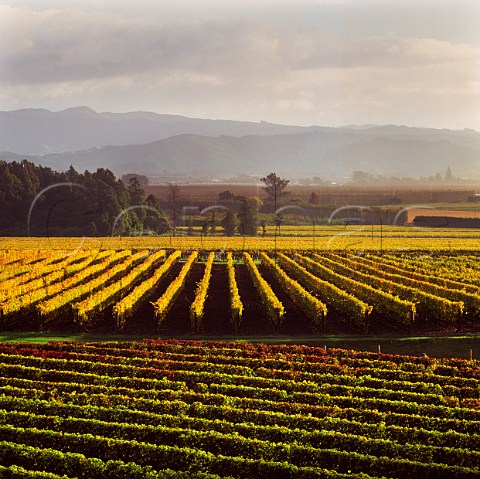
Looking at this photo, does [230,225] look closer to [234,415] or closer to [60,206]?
[60,206]

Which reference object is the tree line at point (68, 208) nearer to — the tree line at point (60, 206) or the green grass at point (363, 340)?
the tree line at point (60, 206)

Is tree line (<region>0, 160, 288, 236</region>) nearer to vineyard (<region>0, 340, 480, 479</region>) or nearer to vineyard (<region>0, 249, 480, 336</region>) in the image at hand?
vineyard (<region>0, 249, 480, 336</region>)

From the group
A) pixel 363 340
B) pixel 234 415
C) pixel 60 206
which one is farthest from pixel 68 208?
pixel 234 415

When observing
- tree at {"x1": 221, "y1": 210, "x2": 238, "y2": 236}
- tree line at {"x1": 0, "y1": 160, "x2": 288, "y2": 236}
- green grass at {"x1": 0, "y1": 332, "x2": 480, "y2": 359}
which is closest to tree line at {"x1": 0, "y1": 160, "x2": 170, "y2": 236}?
tree line at {"x1": 0, "y1": 160, "x2": 288, "y2": 236}

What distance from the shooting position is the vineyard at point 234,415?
762 inches

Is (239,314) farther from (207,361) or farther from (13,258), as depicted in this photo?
(13,258)

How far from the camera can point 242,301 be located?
5138 centimetres

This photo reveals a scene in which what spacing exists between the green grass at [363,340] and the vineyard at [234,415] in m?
6.73

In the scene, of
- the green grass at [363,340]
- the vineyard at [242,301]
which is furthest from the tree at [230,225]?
the green grass at [363,340]

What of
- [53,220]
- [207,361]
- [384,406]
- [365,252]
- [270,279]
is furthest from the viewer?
[53,220]

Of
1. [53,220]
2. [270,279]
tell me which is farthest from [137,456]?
[53,220]

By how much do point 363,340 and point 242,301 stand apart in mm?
14008

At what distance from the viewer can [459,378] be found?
27.4m

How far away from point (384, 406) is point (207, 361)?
28.2 ft
